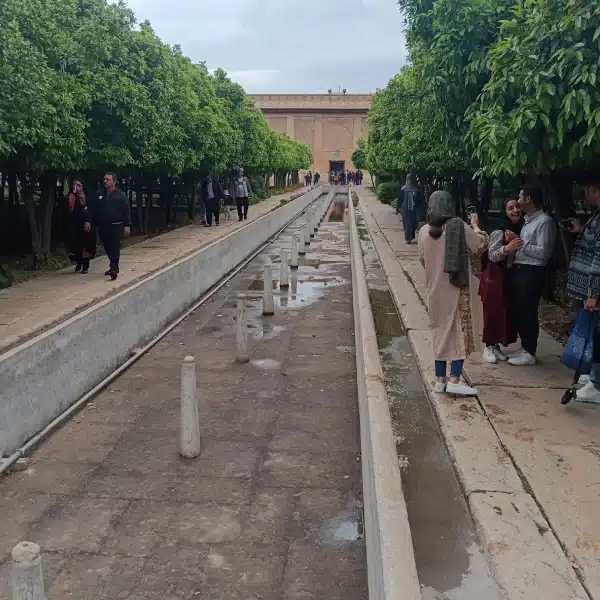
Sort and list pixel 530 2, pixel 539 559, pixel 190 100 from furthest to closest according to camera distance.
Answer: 1. pixel 190 100
2. pixel 530 2
3. pixel 539 559

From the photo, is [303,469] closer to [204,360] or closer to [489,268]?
[489,268]

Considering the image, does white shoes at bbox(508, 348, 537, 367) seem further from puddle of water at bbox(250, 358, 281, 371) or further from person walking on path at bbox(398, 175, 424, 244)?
person walking on path at bbox(398, 175, 424, 244)

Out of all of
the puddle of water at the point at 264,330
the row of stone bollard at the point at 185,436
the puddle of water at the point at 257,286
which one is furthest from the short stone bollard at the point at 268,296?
the puddle of water at the point at 257,286

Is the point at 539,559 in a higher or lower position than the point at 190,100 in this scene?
lower

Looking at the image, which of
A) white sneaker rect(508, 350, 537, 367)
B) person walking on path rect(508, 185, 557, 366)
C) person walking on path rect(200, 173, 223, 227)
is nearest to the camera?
person walking on path rect(508, 185, 557, 366)

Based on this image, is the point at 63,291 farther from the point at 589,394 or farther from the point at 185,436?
the point at 589,394

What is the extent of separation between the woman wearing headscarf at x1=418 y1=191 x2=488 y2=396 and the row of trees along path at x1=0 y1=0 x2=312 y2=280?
610cm

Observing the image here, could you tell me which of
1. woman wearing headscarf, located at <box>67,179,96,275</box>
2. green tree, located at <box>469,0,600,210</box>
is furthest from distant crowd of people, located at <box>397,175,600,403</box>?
woman wearing headscarf, located at <box>67,179,96,275</box>

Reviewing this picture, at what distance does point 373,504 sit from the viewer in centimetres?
379

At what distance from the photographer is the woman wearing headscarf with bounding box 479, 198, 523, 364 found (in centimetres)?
621

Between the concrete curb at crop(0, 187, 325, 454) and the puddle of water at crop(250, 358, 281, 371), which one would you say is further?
the puddle of water at crop(250, 358, 281, 371)

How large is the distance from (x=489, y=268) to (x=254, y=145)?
84.5 ft

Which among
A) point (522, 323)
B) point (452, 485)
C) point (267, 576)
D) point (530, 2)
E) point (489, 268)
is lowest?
point (267, 576)

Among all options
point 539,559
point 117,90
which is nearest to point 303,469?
point 539,559
